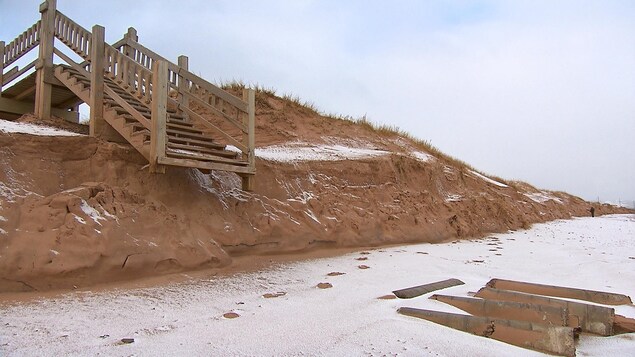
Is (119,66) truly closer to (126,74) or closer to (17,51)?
(126,74)

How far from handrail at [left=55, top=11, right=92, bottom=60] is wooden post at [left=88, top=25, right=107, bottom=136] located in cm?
41

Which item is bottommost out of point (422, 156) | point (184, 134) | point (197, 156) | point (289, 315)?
point (289, 315)

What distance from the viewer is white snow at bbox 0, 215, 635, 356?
3445 millimetres

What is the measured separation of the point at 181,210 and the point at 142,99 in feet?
5.99

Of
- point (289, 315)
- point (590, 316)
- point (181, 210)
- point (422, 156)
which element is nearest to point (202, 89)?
point (181, 210)

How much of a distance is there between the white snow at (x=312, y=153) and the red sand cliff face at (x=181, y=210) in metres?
0.26

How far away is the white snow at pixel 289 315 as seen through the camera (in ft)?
11.3

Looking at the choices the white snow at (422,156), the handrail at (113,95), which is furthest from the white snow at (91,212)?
the white snow at (422,156)

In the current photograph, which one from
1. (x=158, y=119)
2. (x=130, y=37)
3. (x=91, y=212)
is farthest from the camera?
(x=130, y=37)

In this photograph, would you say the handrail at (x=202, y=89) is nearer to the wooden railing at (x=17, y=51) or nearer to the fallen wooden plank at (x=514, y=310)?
the wooden railing at (x=17, y=51)

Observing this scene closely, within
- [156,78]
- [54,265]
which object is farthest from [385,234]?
[54,265]

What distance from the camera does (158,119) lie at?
20.4 ft

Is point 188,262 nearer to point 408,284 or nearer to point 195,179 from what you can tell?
point 195,179

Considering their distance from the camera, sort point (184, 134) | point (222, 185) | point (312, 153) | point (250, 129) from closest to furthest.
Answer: point (184, 134)
point (250, 129)
point (222, 185)
point (312, 153)
